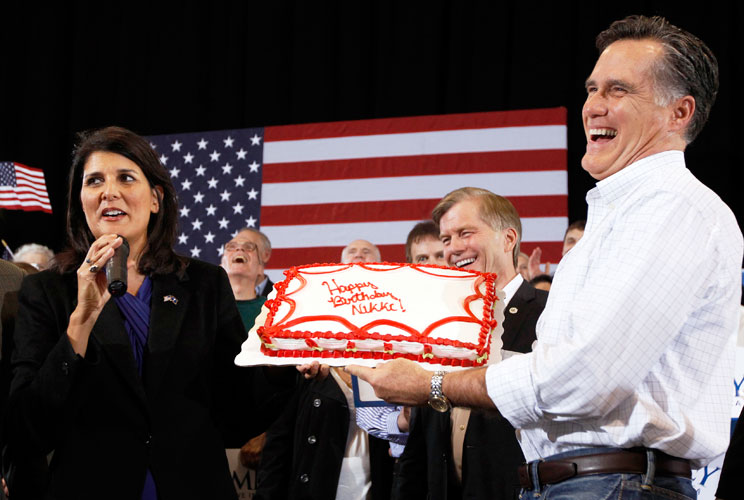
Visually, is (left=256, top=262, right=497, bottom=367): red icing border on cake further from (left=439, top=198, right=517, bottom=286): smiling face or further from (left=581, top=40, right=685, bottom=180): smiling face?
(left=439, top=198, right=517, bottom=286): smiling face

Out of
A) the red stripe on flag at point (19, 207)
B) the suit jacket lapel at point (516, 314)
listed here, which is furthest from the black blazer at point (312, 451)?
the red stripe on flag at point (19, 207)

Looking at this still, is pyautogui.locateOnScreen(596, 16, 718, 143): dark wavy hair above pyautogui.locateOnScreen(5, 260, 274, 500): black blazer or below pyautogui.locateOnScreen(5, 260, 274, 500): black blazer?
above

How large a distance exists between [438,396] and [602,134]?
27.3 inches

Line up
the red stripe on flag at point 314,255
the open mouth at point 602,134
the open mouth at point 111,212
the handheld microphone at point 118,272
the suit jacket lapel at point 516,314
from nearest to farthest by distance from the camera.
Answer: the open mouth at point 602,134
the handheld microphone at point 118,272
the open mouth at point 111,212
the suit jacket lapel at point 516,314
the red stripe on flag at point 314,255

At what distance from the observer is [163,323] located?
2055mm

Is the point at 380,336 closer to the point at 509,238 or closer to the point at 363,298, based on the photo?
the point at 363,298

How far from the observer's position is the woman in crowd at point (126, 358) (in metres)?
1.88

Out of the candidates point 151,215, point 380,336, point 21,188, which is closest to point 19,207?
point 21,188

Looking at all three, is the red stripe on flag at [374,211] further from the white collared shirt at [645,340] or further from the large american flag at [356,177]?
the white collared shirt at [645,340]

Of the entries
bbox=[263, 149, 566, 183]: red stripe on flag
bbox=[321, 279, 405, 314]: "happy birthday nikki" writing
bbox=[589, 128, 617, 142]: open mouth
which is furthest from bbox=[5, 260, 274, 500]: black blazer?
bbox=[263, 149, 566, 183]: red stripe on flag

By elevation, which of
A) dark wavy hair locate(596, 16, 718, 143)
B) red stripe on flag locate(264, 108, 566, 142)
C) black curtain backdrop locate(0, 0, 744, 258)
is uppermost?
black curtain backdrop locate(0, 0, 744, 258)

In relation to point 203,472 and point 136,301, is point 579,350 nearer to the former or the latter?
point 203,472

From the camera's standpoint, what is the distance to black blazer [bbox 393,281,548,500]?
8.21ft

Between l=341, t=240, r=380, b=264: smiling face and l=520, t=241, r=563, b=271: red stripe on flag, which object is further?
l=520, t=241, r=563, b=271: red stripe on flag
